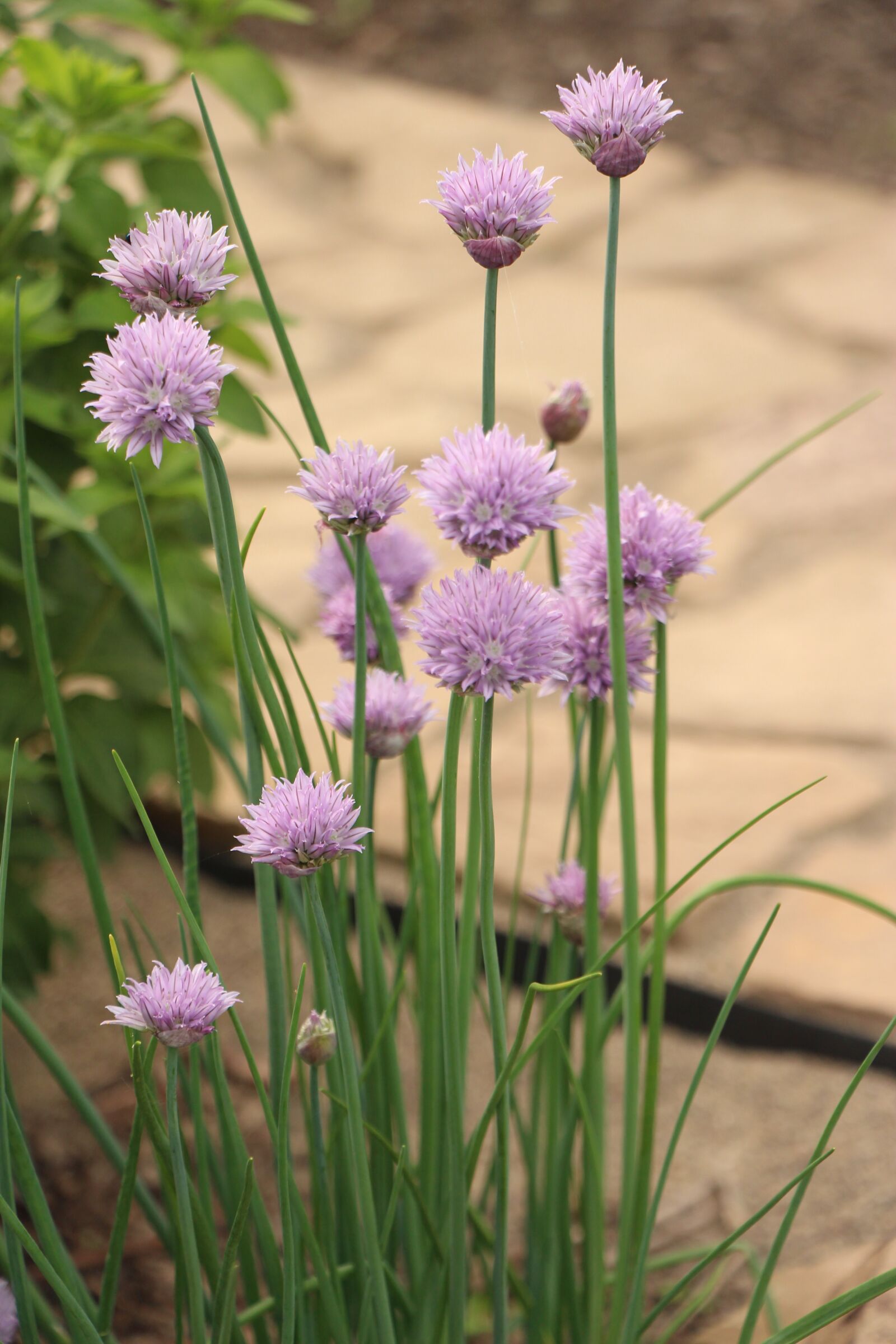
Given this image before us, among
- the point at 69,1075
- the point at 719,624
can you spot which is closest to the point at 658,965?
the point at 69,1075

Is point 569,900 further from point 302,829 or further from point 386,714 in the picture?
point 302,829

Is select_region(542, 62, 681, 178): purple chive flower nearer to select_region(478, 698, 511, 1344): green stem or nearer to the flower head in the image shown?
select_region(478, 698, 511, 1344): green stem

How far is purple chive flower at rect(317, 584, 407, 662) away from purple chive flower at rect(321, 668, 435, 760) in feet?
0.14

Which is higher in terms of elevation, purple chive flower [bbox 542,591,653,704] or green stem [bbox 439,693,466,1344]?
purple chive flower [bbox 542,591,653,704]

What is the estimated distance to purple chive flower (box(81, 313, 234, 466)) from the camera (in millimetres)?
454

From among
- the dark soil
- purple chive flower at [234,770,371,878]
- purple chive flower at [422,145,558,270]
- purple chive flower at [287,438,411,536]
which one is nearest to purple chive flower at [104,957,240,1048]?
purple chive flower at [234,770,371,878]

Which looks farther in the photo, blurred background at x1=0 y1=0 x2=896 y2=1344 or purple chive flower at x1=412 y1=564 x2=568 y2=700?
blurred background at x1=0 y1=0 x2=896 y2=1344

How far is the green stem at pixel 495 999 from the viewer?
18.6 inches

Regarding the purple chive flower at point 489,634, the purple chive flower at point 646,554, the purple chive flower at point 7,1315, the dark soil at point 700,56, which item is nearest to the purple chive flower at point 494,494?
the purple chive flower at point 489,634

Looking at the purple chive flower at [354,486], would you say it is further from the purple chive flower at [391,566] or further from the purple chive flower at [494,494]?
the purple chive flower at [391,566]

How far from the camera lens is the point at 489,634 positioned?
454mm

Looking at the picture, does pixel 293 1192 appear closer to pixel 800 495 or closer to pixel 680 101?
pixel 800 495

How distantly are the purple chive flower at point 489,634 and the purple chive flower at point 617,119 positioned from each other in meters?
0.16

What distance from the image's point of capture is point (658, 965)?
70cm
